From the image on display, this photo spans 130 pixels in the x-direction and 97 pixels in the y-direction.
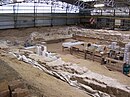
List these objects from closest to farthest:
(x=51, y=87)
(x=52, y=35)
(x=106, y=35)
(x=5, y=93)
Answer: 1. (x=5, y=93)
2. (x=51, y=87)
3. (x=106, y=35)
4. (x=52, y=35)

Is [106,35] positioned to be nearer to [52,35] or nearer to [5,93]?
[52,35]

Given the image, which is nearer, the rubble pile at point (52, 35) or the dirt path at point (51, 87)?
the dirt path at point (51, 87)

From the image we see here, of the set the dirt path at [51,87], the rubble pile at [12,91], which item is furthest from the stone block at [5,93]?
the dirt path at [51,87]

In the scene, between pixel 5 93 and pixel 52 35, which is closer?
pixel 5 93

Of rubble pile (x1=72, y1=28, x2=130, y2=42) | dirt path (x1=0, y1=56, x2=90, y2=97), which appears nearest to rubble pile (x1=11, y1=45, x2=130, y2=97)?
dirt path (x1=0, y1=56, x2=90, y2=97)

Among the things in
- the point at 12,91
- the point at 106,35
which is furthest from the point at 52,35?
the point at 12,91

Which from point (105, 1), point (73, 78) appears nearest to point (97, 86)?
point (73, 78)

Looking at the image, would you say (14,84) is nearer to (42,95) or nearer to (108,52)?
(42,95)

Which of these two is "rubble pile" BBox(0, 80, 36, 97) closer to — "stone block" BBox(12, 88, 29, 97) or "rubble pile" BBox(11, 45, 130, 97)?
"stone block" BBox(12, 88, 29, 97)

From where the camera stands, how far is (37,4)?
2969 cm

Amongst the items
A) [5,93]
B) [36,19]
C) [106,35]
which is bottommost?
[5,93]

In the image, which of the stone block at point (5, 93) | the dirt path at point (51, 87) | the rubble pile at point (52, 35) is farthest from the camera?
the rubble pile at point (52, 35)

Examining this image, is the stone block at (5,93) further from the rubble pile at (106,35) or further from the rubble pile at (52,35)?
the rubble pile at (52,35)

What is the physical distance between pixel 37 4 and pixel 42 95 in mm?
25742
